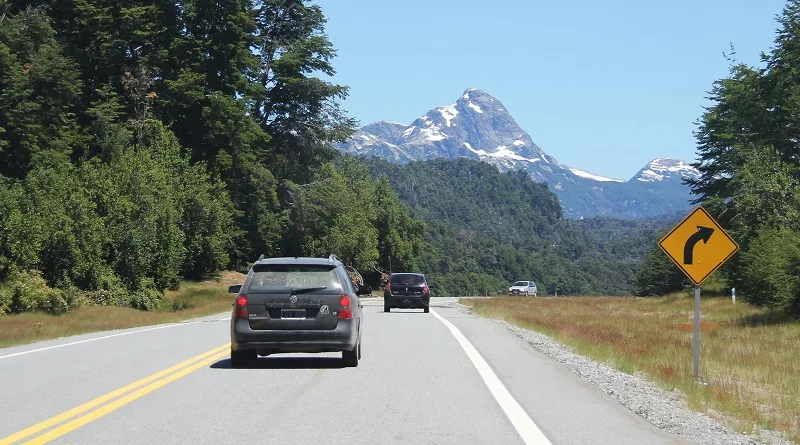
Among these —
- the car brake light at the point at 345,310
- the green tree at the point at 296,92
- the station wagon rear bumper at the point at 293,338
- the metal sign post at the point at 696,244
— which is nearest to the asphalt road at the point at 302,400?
the station wagon rear bumper at the point at 293,338

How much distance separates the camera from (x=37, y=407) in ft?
35.6

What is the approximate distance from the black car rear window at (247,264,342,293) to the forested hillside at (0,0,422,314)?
23893 millimetres

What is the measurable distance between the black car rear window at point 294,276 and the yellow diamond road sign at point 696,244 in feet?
17.0

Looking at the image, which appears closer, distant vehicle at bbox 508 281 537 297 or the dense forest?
the dense forest

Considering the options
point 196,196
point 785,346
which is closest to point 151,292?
point 196,196

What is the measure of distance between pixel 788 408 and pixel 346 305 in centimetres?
652

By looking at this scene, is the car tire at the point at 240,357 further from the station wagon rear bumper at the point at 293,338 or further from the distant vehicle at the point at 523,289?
the distant vehicle at the point at 523,289

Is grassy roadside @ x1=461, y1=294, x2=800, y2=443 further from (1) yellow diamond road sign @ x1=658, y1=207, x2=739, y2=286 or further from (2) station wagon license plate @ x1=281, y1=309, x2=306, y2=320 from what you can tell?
(2) station wagon license plate @ x1=281, y1=309, x2=306, y2=320

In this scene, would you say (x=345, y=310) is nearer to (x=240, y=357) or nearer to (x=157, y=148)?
(x=240, y=357)

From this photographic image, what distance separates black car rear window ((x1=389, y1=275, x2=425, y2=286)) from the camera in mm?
42438

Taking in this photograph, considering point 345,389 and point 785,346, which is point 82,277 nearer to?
point 785,346

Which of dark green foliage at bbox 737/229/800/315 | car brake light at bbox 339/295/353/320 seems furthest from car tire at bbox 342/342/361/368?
dark green foliage at bbox 737/229/800/315

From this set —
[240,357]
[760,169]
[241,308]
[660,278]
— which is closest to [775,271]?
[760,169]

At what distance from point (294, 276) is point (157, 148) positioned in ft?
145
